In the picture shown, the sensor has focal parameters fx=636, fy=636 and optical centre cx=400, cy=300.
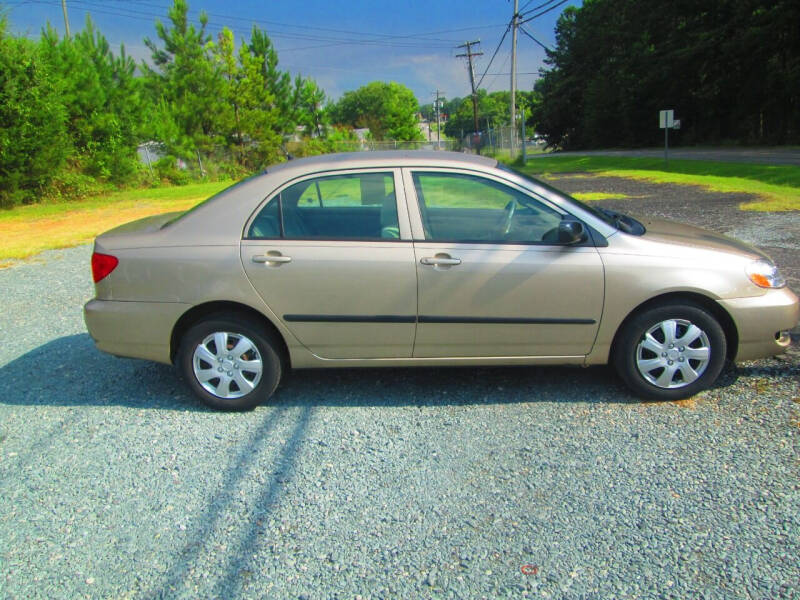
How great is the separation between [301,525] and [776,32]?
4585 centimetres

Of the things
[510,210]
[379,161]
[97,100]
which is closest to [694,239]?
[510,210]

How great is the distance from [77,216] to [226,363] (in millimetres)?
15829

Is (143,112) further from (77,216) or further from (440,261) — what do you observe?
(440,261)

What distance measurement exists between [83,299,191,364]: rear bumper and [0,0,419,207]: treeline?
1632 centimetres

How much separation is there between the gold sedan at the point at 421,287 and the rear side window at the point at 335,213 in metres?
0.01

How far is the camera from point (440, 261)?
13.0 ft

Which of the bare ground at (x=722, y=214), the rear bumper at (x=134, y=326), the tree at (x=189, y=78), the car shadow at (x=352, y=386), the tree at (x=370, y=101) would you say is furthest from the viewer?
the tree at (x=370, y=101)

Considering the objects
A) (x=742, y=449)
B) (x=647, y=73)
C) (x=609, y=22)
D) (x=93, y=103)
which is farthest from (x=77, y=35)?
(x=609, y=22)

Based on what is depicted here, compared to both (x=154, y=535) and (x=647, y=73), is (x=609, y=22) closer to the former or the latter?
(x=647, y=73)

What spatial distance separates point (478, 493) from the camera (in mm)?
3195

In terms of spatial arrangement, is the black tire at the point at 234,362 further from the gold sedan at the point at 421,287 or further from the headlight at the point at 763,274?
the headlight at the point at 763,274

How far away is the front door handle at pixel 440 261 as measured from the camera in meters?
3.97

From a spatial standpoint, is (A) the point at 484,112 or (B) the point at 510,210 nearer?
(B) the point at 510,210

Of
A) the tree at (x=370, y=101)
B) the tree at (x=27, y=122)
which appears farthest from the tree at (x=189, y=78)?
the tree at (x=370, y=101)
